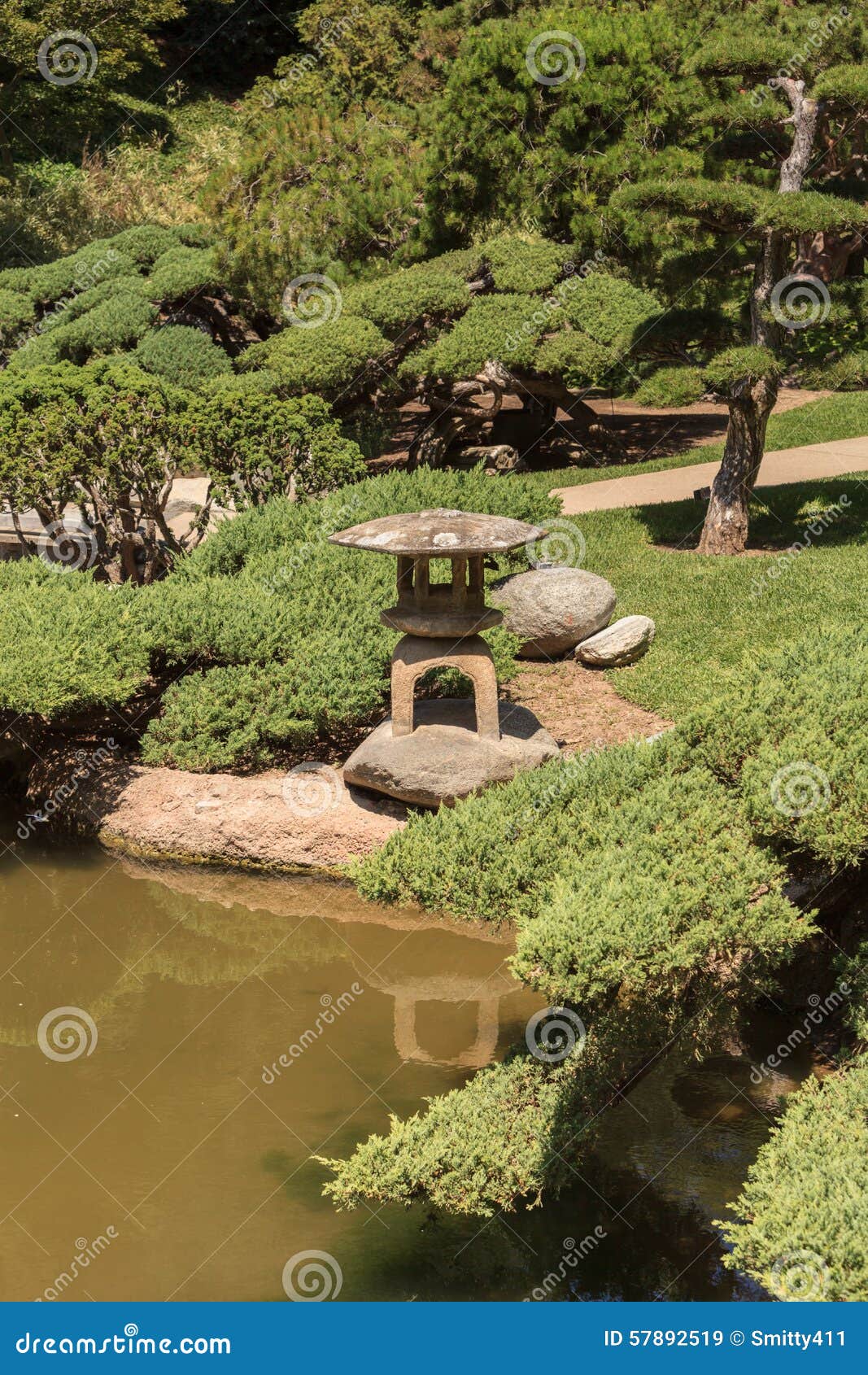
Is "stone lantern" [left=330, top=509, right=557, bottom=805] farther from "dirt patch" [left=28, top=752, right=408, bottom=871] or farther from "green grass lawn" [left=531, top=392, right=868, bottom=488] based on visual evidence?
"green grass lawn" [left=531, top=392, right=868, bottom=488]

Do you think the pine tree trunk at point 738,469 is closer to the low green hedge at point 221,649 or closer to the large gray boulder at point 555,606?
the large gray boulder at point 555,606

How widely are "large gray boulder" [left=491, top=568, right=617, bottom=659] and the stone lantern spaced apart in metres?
2.64

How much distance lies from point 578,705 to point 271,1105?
228 inches

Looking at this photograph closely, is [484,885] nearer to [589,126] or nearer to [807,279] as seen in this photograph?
[807,279]

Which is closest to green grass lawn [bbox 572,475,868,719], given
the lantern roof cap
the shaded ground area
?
the lantern roof cap

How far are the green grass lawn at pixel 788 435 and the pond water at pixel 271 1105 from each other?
433 inches

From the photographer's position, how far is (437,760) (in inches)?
393

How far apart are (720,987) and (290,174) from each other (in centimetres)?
1765

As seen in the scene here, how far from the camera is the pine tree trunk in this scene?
45.5 feet

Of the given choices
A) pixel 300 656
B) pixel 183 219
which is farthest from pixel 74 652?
pixel 183 219

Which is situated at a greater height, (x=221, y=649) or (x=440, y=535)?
(x=440, y=535)

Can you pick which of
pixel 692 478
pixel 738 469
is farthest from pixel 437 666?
pixel 692 478

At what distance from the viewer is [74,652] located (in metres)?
10.4

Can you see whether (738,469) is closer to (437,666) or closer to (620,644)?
(620,644)
